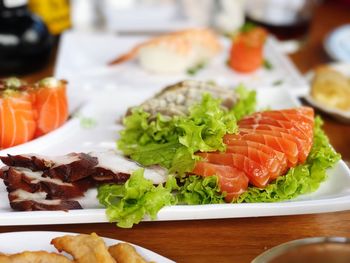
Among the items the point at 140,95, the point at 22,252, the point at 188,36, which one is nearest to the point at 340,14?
the point at 188,36

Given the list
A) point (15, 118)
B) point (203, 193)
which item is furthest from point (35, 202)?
point (203, 193)

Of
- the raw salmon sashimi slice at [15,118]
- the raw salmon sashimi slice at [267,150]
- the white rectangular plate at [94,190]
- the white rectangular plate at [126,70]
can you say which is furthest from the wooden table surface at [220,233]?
the white rectangular plate at [126,70]

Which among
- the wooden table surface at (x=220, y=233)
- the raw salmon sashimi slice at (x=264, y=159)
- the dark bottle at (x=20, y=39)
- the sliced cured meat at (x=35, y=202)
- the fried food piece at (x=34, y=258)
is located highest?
the dark bottle at (x=20, y=39)

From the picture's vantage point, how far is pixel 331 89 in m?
2.32

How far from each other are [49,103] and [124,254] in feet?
2.57

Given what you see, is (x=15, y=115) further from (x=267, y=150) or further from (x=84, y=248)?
(x=267, y=150)

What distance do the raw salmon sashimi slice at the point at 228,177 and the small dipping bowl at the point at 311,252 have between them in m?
0.33

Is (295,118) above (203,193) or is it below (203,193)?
above

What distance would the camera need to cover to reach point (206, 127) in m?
1.68

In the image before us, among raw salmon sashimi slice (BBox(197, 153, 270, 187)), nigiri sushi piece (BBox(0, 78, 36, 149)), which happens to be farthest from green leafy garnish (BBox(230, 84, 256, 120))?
nigiri sushi piece (BBox(0, 78, 36, 149))

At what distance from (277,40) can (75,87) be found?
63.1 inches

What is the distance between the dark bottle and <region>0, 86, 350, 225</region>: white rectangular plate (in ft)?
2.06

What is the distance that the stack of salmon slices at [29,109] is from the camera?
5.74 ft

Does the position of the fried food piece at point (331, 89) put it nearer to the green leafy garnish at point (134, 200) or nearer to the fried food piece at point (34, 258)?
the green leafy garnish at point (134, 200)
